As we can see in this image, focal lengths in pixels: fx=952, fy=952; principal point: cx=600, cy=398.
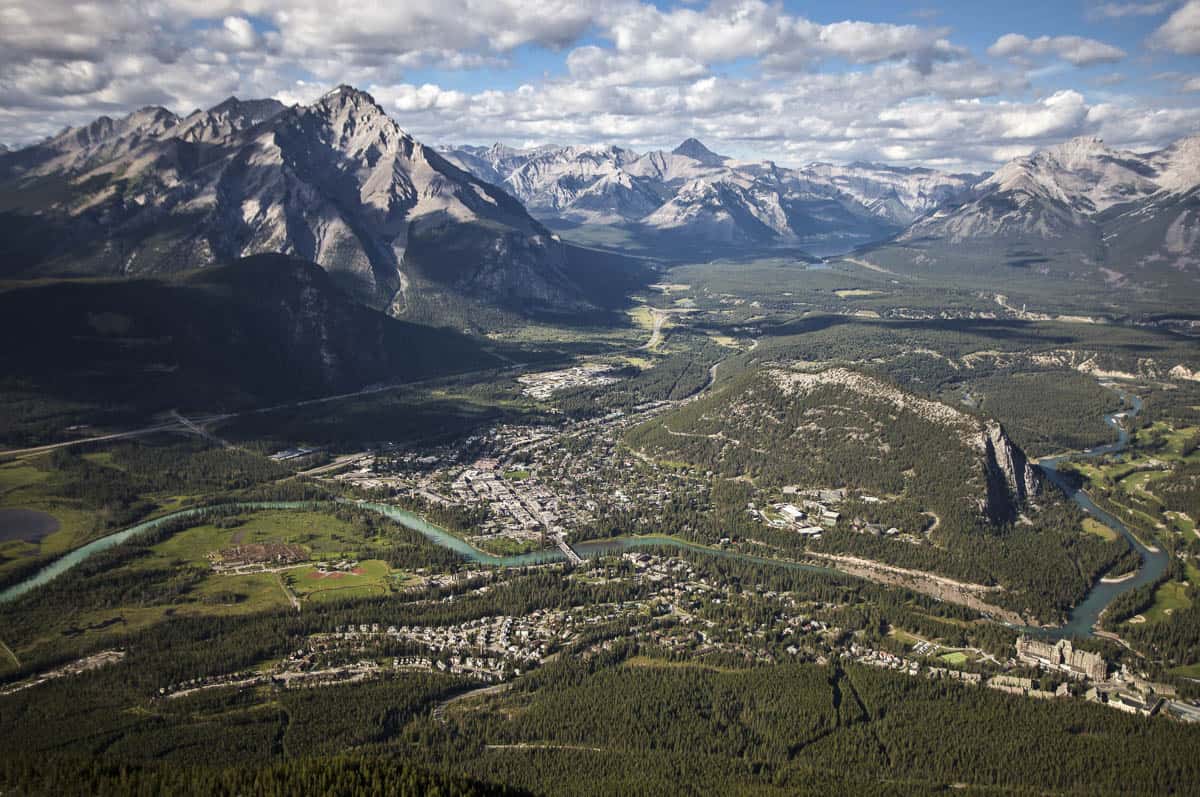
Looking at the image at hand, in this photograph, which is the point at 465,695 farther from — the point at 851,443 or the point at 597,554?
the point at 851,443

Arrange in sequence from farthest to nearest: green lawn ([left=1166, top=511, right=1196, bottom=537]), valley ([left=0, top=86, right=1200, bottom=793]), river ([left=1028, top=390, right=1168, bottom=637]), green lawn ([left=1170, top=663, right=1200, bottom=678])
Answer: green lawn ([left=1166, top=511, right=1196, bottom=537])
river ([left=1028, top=390, right=1168, bottom=637])
green lawn ([left=1170, top=663, right=1200, bottom=678])
valley ([left=0, top=86, right=1200, bottom=793])

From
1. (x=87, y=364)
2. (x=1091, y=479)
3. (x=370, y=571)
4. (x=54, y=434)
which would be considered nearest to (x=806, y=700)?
(x=370, y=571)

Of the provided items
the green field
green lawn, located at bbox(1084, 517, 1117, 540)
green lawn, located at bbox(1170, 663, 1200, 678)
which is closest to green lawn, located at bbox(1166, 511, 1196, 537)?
green lawn, located at bbox(1084, 517, 1117, 540)

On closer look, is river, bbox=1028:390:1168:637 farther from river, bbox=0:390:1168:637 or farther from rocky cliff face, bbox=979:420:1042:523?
rocky cliff face, bbox=979:420:1042:523

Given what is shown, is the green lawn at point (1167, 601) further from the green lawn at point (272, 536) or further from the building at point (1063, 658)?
the green lawn at point (272, 536)

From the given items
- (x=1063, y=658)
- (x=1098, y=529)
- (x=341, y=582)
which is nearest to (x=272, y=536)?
(x=341, y=582)

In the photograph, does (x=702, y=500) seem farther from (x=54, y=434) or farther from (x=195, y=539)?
(x=54, y=434)
